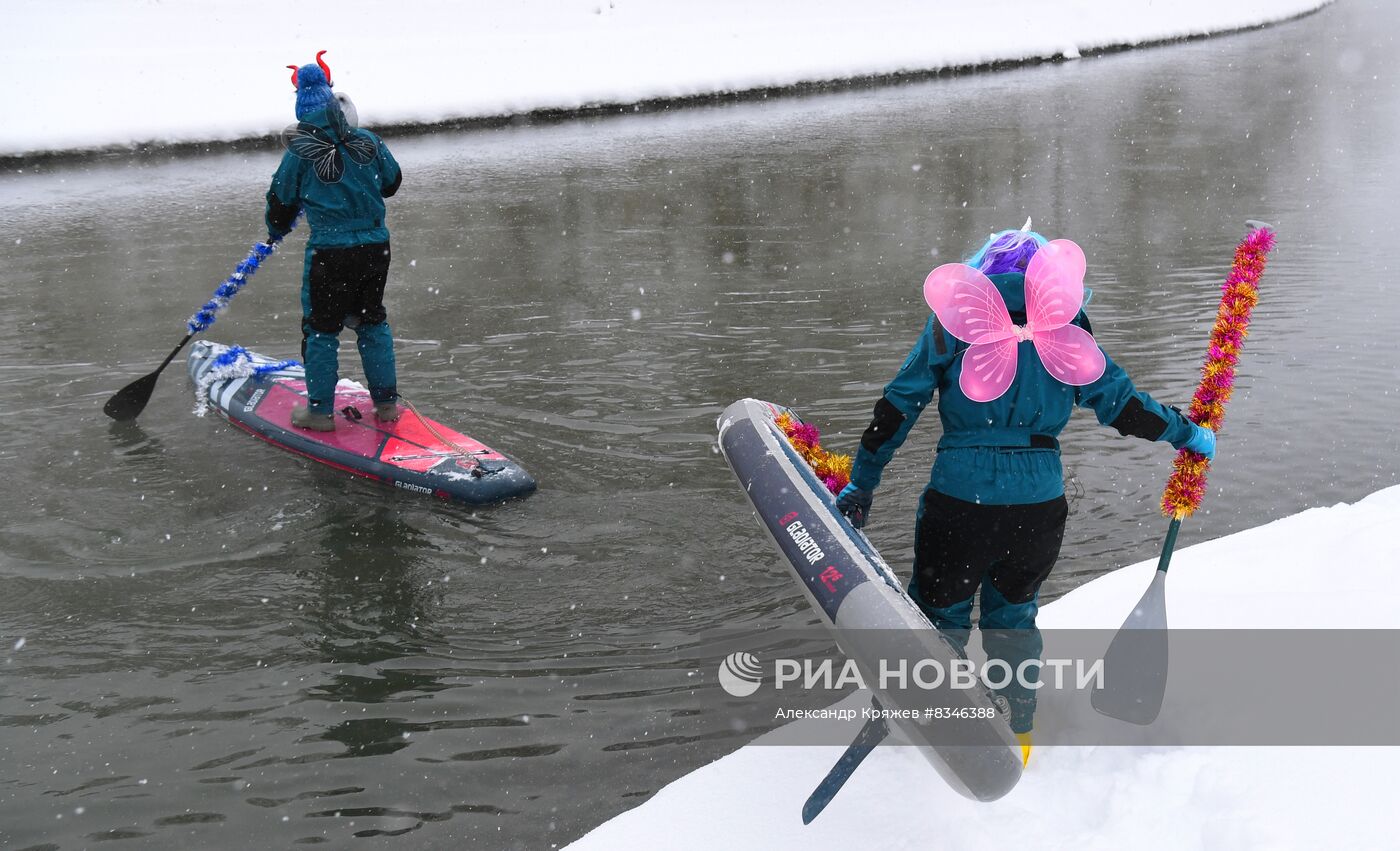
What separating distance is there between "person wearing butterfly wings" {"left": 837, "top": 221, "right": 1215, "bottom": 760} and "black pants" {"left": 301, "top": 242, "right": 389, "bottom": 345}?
3.65m

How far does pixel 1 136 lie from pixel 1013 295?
19613mm

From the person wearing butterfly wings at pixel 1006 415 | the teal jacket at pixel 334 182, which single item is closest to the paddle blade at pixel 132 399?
the teal jacket at pixel 334 182

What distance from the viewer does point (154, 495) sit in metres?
5.93

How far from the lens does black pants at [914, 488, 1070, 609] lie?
323 cm

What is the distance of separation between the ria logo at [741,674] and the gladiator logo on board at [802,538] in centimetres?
86

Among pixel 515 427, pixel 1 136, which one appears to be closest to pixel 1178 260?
pixel 515 427

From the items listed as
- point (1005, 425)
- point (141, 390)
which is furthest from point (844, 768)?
point (141, 390)

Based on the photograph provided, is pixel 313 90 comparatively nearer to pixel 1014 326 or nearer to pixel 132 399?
pixel 132 399

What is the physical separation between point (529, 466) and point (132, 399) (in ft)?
8.83

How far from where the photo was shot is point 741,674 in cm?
432

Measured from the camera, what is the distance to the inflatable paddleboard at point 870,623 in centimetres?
287

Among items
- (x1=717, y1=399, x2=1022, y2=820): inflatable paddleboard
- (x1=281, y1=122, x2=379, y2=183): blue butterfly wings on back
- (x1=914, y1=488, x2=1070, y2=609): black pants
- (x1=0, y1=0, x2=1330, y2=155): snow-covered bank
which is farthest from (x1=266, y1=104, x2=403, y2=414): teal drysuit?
(x1=0, y1=0, x2=1330, y2=155): snow-covered bank

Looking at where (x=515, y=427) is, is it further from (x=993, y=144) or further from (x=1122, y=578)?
(x=993, y=144)

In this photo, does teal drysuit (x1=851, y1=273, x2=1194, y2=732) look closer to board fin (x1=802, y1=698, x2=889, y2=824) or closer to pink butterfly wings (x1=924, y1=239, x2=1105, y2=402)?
pink butterfly wings (x1=924, y1=239, x2=1105, y2=402)
